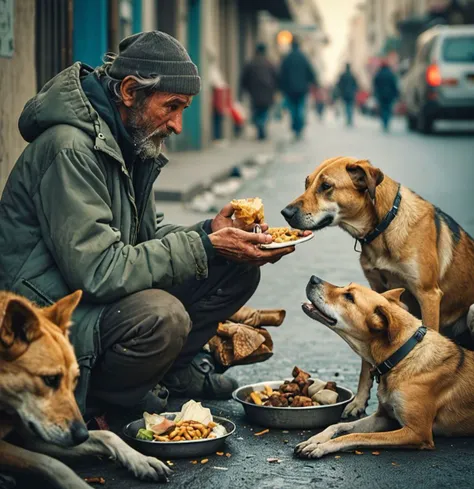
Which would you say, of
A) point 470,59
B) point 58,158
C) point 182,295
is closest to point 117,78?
point 58,158

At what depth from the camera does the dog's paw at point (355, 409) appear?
218 inches

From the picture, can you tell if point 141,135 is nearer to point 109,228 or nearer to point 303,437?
point 109,228

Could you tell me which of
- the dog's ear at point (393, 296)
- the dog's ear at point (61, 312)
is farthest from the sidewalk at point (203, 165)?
the dog's ear at point (61, 312)

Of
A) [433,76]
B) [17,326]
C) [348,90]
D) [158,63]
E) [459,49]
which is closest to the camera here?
[17,326]

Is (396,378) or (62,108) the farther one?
(396,378)

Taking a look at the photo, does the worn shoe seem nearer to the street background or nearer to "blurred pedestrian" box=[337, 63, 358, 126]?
the street background

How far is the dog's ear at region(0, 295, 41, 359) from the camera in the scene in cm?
376

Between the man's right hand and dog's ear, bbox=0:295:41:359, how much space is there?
127 cm

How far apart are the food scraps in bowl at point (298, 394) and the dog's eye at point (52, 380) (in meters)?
1.53

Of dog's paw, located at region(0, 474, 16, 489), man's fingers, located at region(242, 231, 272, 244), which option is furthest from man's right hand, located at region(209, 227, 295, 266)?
dog's paw, located at region(0, 474, 16, 489)

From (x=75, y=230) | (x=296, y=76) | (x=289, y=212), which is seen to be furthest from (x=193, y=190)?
(x=296, y=76)

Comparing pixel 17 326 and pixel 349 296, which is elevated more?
pixel 17 326

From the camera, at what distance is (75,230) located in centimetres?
453

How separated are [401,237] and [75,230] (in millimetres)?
2133
